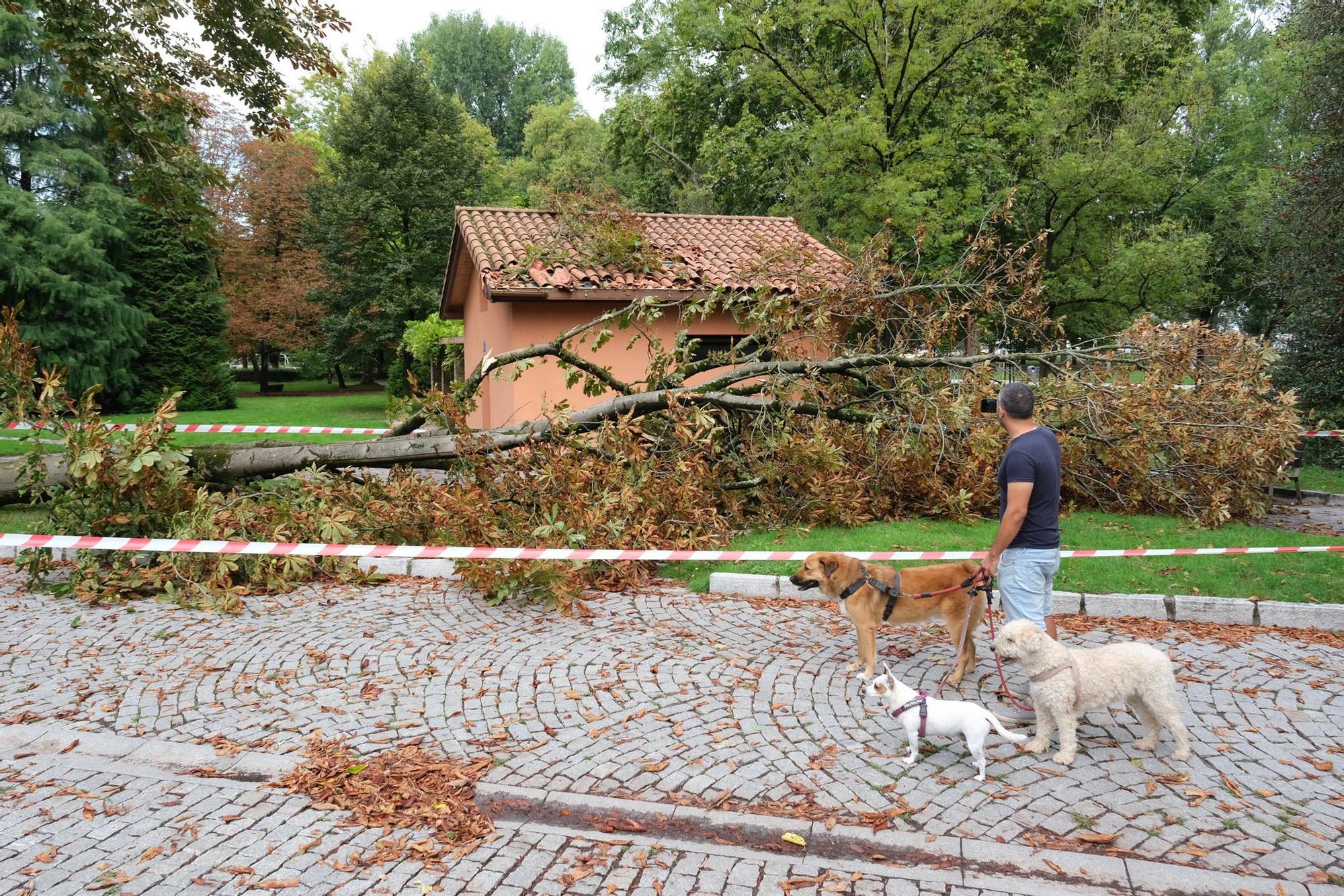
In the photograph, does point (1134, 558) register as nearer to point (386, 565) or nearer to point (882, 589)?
point (882, 589)

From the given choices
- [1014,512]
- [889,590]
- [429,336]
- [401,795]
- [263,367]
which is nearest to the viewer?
[401,795]

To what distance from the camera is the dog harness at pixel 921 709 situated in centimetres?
387

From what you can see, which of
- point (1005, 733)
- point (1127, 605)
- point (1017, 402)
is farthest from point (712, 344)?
point (1005, 733)

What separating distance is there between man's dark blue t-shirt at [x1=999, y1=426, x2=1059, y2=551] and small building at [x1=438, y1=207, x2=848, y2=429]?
23.0ft

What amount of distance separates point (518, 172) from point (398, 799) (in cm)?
4118

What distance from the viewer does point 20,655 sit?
5.66 metres

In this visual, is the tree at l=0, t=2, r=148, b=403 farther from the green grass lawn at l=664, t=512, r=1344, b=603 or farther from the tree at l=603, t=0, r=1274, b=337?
the green grass lawn at l=664, t=512, r=1344, b=603

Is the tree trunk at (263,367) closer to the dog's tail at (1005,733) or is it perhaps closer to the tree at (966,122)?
the tree at (966,122)

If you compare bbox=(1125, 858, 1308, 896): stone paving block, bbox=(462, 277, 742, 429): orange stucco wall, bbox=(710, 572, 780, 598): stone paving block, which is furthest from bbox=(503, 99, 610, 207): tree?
bbox=(1125, 858, 1308, 896): stone paving block

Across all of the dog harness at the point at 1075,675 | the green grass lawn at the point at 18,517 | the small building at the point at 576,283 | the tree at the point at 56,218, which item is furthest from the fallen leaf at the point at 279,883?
the tree at the point at 56,218

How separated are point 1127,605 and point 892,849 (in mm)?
4056

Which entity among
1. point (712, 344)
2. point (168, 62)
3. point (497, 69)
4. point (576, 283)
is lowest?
point (712, 344)

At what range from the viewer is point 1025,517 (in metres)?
4.32

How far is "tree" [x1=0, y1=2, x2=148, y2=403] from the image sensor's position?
850 inches
